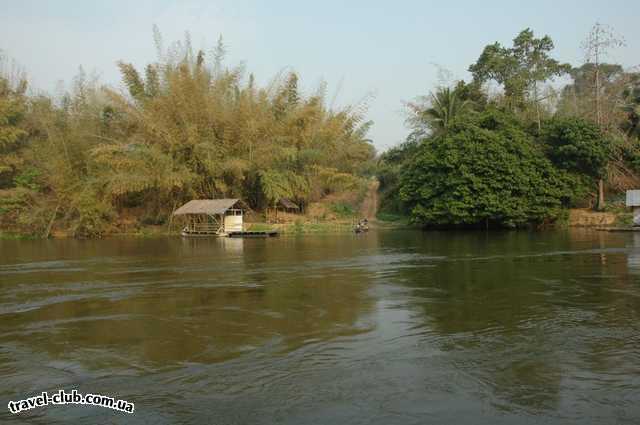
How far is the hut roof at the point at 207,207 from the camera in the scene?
27125mm

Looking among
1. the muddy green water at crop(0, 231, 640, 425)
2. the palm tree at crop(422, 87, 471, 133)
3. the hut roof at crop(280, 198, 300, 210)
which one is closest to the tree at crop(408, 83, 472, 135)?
the palm tree at crop(422, 87, 471, 133)

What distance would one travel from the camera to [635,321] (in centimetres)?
826

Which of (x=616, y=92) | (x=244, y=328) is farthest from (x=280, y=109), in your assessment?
(x=244, y=328)

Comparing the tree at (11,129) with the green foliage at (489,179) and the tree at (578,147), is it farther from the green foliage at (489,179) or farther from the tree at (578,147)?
the tree at (578,147)

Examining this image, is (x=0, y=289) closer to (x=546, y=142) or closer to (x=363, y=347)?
(x=363, y=347)

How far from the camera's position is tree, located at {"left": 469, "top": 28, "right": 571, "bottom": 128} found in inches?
1324

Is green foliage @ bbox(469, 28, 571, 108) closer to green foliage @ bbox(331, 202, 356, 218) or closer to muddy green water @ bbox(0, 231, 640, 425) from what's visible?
green foliage @ bbox(331, 202, 356, 218)

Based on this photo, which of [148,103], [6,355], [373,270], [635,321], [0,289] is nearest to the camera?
[6,355]

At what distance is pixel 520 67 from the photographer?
116ft

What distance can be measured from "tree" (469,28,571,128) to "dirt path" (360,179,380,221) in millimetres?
9339

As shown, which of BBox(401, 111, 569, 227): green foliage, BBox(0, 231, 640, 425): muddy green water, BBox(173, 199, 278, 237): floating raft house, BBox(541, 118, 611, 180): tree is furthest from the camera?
BBox(541, 118, 611, 180): tree

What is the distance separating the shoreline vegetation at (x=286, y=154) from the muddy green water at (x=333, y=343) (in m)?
14.2

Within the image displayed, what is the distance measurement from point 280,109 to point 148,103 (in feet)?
23.2

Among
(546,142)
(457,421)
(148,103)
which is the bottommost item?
(457,421)
